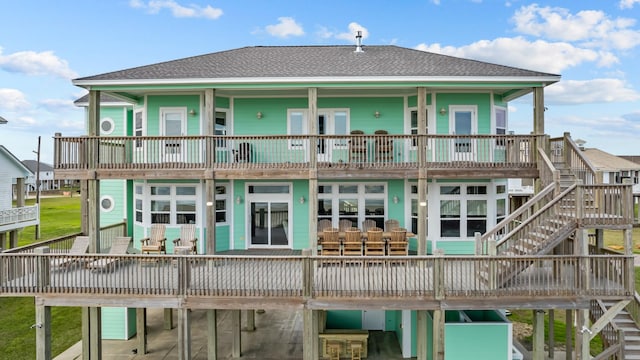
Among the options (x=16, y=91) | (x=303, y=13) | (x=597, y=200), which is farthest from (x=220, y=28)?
(x=16, y=91)

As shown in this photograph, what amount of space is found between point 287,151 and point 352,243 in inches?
165

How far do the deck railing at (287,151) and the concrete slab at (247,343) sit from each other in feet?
22.3

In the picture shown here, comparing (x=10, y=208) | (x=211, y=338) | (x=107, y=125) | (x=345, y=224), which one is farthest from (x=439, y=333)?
(x=10, y=208)

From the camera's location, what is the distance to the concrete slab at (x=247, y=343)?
1455 cm

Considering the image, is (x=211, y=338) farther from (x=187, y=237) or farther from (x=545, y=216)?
(x=545, y=216)

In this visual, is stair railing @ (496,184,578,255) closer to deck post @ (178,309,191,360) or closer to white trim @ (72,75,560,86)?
white trim @ (72,75,560,86)

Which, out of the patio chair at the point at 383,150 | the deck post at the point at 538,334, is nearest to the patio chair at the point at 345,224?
the patio chair at the point at 383,150

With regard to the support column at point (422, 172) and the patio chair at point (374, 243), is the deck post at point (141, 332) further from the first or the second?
the support column at point (422, 172)

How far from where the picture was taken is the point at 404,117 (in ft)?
50.7

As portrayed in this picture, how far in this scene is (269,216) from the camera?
51.8ft

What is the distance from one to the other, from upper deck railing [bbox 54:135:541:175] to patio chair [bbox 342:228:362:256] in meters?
2.27

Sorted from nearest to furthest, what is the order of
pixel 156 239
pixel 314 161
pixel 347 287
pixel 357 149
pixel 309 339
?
pixel 309 339 < pixel 347 287 < pixel 314 161 < pixel 357 149 < pixel 156 239

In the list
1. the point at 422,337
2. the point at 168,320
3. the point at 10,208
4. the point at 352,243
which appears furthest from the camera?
the point at 10,208

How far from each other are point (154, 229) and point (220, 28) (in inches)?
861
